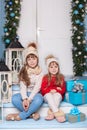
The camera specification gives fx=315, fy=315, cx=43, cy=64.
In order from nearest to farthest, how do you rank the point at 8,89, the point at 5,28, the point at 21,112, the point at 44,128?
1. the point at 44,128
2. the point at 21,112
3. the point at 8,89
4. the point at 5,28

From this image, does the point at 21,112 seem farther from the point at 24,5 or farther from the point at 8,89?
the point at 24,5

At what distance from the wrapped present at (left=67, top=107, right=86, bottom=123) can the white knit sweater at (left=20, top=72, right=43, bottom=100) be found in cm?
48

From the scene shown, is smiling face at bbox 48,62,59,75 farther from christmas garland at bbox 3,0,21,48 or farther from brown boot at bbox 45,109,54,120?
christmas garland at bbox 3,0,21,48

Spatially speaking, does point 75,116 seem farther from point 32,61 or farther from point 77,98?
Result: point 32,61

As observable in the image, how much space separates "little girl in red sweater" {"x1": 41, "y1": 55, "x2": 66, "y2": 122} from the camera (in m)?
3.33

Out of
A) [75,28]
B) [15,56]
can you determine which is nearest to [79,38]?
[75,28]

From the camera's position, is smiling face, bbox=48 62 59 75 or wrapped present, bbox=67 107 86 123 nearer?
wrapped present, bbox=67 107 86 123

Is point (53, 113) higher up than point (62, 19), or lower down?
lower down

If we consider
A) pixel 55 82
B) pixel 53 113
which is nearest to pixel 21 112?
pixel 53 113

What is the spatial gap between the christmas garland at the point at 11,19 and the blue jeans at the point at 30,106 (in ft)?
5.99

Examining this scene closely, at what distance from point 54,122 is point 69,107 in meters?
0.41

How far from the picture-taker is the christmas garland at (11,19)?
512cm

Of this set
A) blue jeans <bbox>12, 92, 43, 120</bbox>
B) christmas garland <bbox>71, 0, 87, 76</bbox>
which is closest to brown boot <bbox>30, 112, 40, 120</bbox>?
blue jeans <bbox>12, 92, 43, 120</bbox>

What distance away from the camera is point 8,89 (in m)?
3.56
